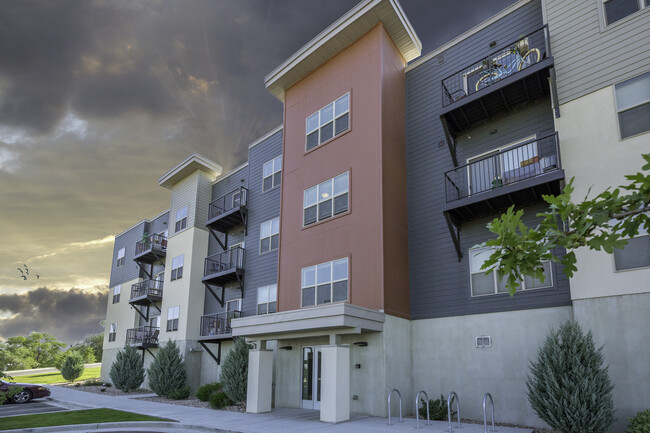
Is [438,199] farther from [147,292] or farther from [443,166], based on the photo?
[147,292]

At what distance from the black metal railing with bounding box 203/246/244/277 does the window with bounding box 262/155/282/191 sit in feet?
11.2

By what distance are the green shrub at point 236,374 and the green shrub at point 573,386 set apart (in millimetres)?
10506

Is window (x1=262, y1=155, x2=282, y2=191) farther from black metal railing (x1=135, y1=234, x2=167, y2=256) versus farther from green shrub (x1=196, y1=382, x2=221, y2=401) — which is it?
black metal railing (x1=135, y1=234, x2=167, y2=256)

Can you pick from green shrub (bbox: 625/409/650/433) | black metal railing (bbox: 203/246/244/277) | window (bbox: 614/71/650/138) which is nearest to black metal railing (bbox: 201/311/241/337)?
black metal railing (bbox: 203/246/244/277)

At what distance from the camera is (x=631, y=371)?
10742 mm

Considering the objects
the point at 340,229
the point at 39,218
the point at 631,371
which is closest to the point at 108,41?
the point at 39,218

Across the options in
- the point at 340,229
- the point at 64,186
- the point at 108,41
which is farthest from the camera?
the point at 64,186

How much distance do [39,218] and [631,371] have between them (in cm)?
2859

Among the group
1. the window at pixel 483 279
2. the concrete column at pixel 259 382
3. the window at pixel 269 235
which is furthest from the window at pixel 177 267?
the window at pixel 483 279

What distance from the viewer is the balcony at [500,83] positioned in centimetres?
1388

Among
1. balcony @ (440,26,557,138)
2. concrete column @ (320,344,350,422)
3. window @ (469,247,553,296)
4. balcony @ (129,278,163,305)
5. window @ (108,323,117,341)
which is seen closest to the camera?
concrete column @ (320,344,350,422)

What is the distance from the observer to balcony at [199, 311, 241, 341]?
22.5m

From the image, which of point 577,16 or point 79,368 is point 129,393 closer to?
point 79,368

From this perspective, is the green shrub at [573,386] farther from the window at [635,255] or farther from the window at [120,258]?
the window at [120,258]
